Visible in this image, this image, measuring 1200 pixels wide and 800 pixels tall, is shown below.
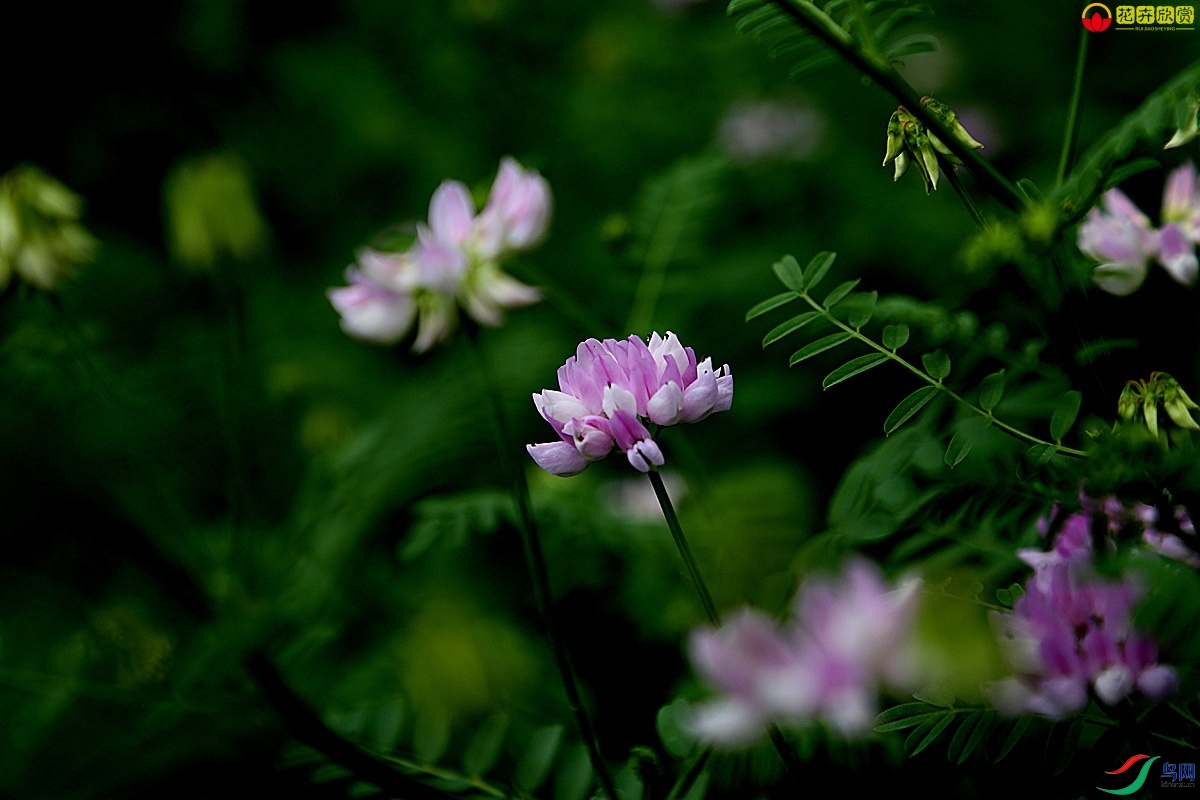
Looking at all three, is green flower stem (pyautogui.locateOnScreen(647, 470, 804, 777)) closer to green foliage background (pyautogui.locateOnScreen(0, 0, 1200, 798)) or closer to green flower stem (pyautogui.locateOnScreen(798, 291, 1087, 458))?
green foliage background (pyautogui.locateOnScreen(0, 0, 1200, 798))

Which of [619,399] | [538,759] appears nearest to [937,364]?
[619,399]

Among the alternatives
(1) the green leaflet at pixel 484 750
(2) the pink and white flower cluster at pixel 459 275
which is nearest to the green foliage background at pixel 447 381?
(1) the green leaflet at pixel 484 750

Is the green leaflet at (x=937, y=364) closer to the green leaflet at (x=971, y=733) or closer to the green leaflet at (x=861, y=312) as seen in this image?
the green leaflet at (x=861, y=312)

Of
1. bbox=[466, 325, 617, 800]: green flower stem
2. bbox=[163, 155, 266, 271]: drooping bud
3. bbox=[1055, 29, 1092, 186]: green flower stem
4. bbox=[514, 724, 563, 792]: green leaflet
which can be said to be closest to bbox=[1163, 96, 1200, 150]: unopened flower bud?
bbox=[1055, 29, 1092, 186]: green flower stem

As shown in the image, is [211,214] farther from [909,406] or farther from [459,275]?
[909,406]

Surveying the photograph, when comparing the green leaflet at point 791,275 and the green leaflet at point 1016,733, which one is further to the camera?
the green leaflet at point 791,275

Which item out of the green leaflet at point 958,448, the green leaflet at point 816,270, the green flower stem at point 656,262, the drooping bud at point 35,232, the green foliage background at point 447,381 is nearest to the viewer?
the green leaflet at point 958,448

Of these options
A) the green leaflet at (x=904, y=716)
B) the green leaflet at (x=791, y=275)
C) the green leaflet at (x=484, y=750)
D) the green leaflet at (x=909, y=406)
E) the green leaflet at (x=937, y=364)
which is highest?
the green leaflet at (x=791, y=275)

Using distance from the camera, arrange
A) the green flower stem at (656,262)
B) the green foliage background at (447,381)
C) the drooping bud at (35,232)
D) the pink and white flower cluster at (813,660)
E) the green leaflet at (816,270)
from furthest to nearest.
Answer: the green flower stem at (656,262) → the drooping bud at (35,232) → the green foliage background at (447,381) → the green leaflet at (816,270) → the pink and white flower cluster at (813,660)
